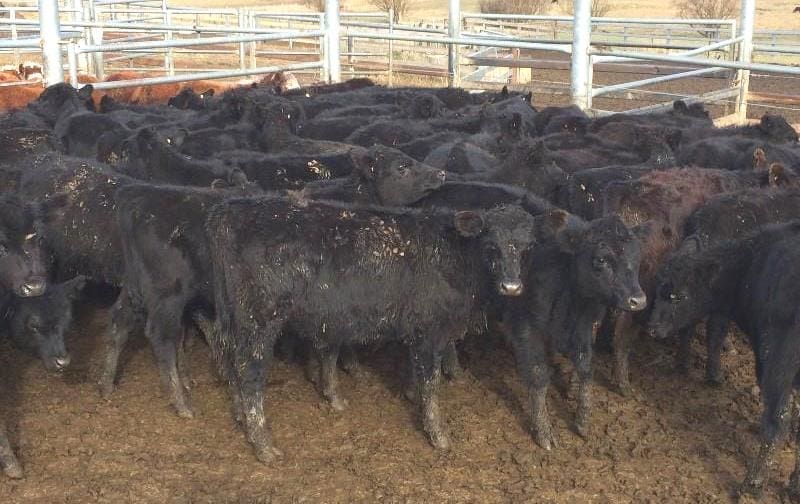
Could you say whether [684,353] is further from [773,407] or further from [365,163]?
[365,163]

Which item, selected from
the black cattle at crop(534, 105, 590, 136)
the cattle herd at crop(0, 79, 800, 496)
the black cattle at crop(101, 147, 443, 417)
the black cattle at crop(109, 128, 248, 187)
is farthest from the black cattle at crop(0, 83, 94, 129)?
the black cattle at crop(534, 105, 590, 136)

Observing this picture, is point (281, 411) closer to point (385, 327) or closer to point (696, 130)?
point (385, 327)

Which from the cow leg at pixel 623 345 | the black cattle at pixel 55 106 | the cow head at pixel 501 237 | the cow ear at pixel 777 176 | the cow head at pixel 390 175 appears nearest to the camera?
the cow head at pixel 501 237

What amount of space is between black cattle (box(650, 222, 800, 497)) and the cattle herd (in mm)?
11

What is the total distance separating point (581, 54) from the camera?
11406 mm

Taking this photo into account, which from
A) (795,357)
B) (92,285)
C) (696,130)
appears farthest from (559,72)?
(795,357)

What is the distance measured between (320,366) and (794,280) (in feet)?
9.33

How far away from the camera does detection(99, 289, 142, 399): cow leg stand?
5762 millimetres

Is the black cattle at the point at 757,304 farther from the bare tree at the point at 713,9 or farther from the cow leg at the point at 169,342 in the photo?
the bare tree at the point at 713,9

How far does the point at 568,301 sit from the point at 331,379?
1.51m

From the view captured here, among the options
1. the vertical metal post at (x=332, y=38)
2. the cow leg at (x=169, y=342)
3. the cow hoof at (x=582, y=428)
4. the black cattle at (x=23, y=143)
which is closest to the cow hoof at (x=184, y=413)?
the cow leg at (x=169, y=342)

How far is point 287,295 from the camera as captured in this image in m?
4.95

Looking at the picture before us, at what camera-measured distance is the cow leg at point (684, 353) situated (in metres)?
6.18

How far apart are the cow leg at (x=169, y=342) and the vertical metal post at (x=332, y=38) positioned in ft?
30.4
